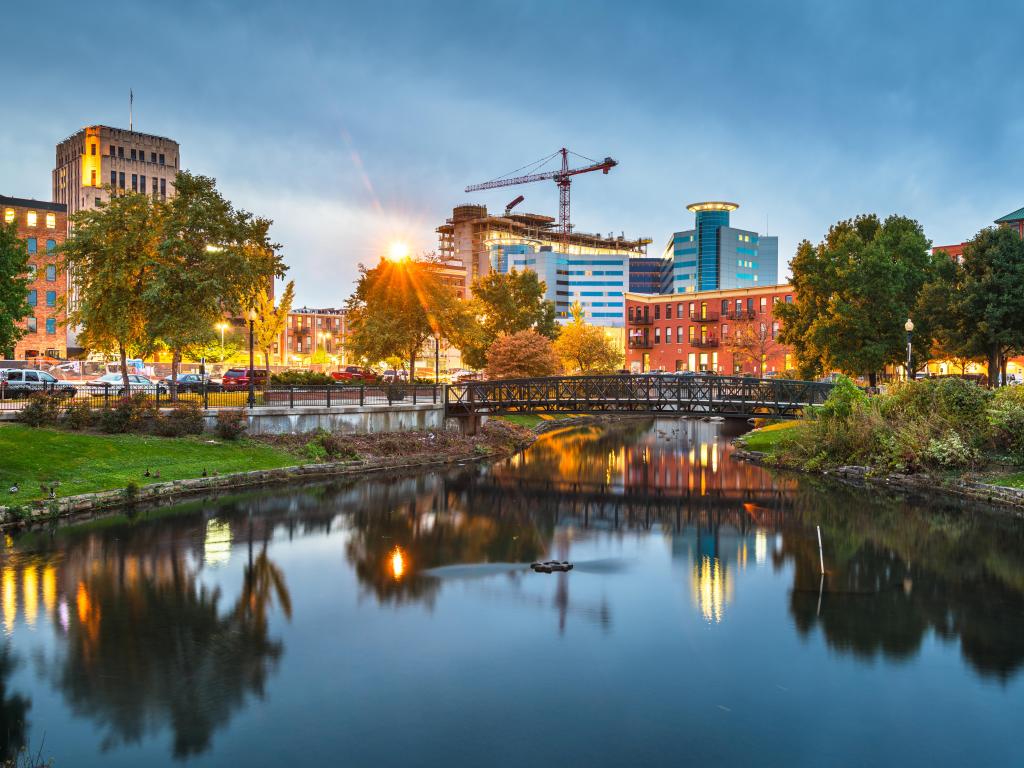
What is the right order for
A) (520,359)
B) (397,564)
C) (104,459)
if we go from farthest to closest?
1. (520,359)
2. (104,459)
3. (397,564)

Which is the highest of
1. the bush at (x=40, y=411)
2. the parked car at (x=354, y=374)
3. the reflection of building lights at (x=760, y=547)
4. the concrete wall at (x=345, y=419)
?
the parked car at (x=354, y=374)

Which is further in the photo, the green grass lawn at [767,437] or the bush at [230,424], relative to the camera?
the green grass lawn at [767,437]

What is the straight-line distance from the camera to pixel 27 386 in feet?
137

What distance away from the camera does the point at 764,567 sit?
24609 mm

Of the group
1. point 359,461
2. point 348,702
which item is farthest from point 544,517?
point 348,702

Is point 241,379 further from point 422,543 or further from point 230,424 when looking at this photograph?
point 422,543

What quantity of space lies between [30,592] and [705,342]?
320ft

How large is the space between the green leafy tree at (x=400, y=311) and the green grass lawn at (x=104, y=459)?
2359 cm

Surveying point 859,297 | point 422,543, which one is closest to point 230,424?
point 422,543

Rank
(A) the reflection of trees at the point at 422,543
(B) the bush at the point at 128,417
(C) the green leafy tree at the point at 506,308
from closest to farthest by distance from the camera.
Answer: (A) the reflection of trees at the point at 422,543
(B) the bush at the point at 128,417
(C) the green leafy tree at the point at 506,308

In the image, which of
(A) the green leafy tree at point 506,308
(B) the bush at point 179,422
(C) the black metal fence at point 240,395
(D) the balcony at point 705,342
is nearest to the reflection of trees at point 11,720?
(B) the bush at point 179,422

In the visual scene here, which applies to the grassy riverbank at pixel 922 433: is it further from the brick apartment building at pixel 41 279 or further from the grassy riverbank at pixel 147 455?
the brick apartment building at pixel 41 279

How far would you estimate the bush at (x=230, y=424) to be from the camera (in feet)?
128

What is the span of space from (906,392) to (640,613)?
27.3 m
